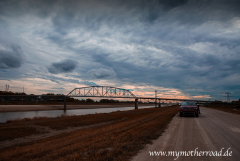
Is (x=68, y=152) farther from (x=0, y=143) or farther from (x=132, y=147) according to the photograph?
→ (x=0, y=143)

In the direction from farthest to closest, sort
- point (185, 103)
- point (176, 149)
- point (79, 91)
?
point (79, 91) → point (185, 103) → point (176, 149)

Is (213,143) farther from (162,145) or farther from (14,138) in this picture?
(14,138)

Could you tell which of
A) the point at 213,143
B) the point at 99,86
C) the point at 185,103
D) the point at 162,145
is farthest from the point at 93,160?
the point at 99,86

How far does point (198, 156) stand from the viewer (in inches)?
205

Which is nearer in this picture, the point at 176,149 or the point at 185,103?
the point at 176,149

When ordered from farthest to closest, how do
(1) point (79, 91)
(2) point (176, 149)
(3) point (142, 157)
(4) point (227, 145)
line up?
(1) point (79, 91) → (4) point (227, 145) → (2) point (176, 149) → (3) point (142, 157)

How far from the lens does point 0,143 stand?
34.4ft

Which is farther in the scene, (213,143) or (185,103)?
(185,103)

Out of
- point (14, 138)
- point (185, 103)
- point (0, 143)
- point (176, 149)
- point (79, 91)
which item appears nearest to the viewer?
point (176, 149)

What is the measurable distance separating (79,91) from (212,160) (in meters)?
131

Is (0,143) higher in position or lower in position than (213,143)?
lower

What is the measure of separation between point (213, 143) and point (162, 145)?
249 centimetres

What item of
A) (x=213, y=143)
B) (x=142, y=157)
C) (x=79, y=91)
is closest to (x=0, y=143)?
(x=142, y=157)

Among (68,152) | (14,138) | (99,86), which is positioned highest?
(99,86)
